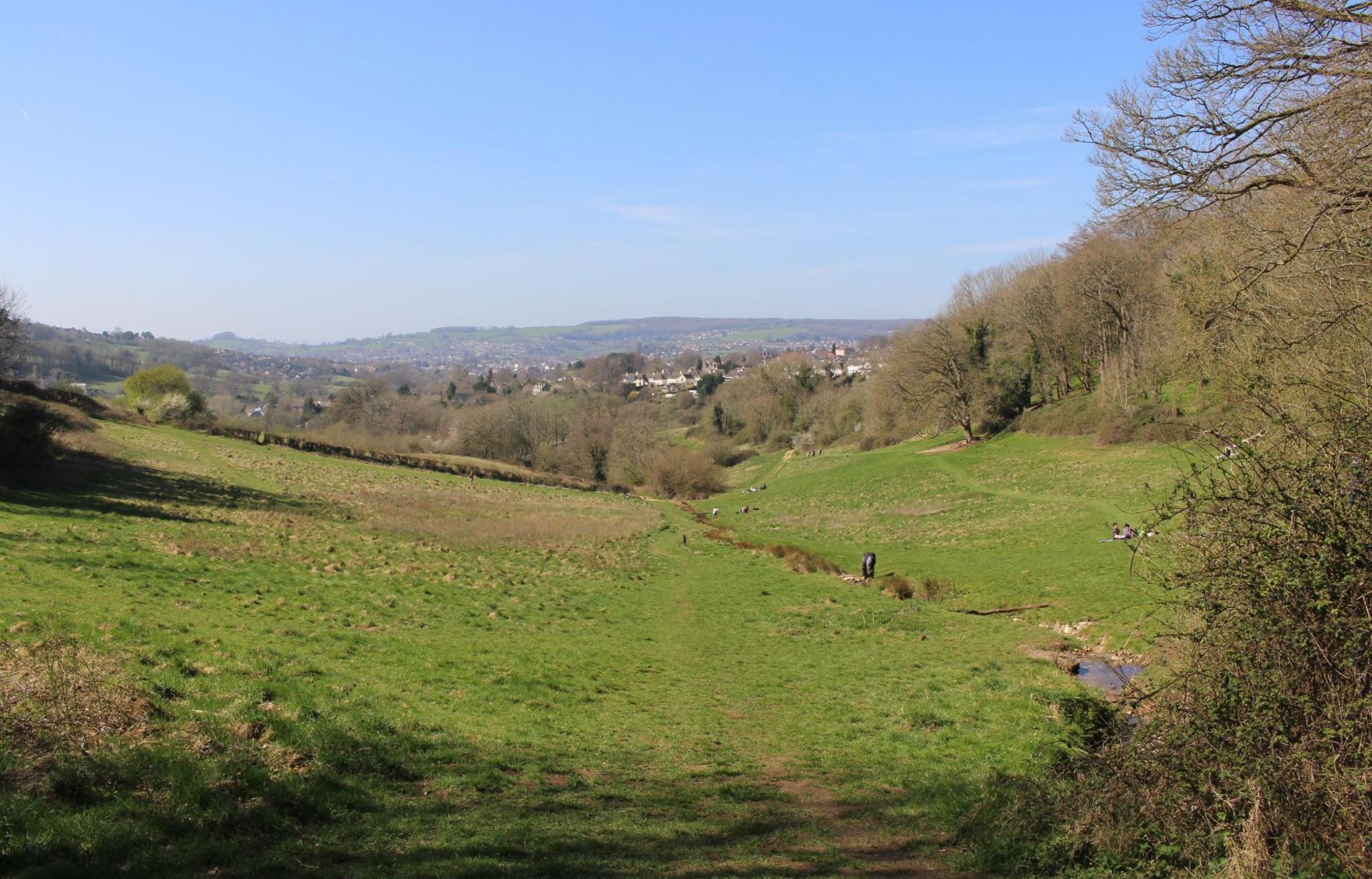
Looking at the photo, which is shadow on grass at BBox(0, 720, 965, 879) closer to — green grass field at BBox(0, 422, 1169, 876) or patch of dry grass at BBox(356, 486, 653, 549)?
green grass field at BBox(0, 422, 1169, 876)

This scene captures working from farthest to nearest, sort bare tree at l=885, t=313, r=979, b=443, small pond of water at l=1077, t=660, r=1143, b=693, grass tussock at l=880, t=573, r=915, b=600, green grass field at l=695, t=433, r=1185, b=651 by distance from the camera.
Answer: bare tree at l=885, t=313, r=979, b=443 < grass tussock at l=880, t=573, r=915, b=600 < green grass field at l=695, t=433, r=1185, b=651 < small pond of water at l=1077, t=660, r=1143, b=693

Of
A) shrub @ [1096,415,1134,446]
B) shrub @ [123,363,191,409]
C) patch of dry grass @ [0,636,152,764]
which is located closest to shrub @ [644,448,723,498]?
shrub @ [1096,415,1134,446]

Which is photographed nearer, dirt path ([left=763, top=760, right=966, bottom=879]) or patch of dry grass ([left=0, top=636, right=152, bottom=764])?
patch of dry grass ([left=0, top=636, right=152, bottom=764])

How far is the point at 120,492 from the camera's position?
100 feet

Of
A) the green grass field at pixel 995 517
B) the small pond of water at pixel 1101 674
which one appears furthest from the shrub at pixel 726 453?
the small pond of water at pixel 1101 674

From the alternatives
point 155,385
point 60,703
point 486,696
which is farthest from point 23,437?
point 155,385

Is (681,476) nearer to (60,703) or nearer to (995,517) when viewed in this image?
(995,517)

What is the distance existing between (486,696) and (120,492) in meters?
24.9

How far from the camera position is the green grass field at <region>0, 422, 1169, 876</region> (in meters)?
7.13

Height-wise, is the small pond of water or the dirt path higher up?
the dirt path

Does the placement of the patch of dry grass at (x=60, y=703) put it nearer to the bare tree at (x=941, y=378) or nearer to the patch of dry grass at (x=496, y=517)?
the patch of dry grass at (x=496, y=517)

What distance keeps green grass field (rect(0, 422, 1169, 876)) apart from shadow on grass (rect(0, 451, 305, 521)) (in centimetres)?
26

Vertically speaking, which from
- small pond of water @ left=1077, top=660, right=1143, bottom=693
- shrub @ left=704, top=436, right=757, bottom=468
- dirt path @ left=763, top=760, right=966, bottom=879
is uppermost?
dirt path @ left=763, top=760, right=966, bottom=879

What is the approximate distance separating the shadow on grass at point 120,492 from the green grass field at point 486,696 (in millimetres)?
263
